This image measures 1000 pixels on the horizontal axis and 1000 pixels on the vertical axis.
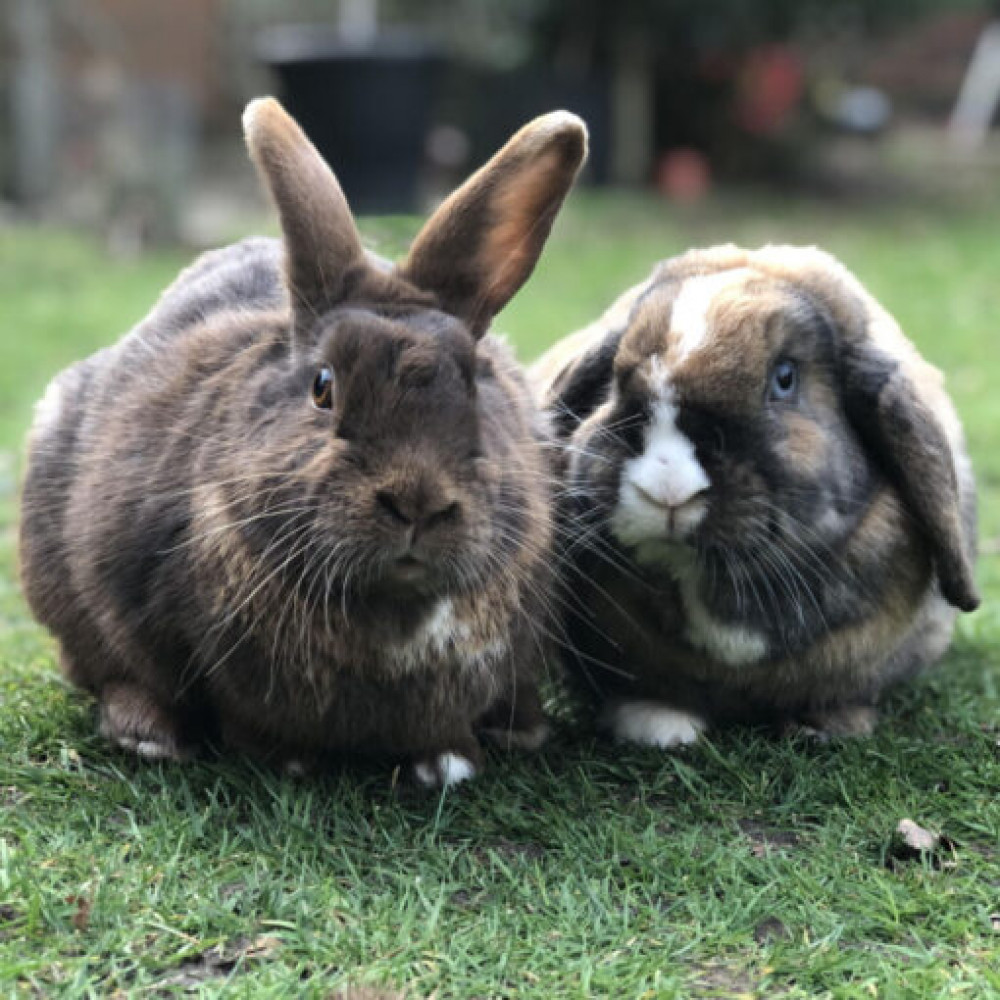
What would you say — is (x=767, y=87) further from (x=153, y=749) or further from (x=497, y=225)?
(x=153, y=749)

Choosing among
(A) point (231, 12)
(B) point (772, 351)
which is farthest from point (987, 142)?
(B) point (772, 351)

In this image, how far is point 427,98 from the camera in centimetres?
1170

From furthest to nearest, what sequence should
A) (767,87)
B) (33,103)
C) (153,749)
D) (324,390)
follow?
(767,87)
(33,103)
(153,749)
(324,390)

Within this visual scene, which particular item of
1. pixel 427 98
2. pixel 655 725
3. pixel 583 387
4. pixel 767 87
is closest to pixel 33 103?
pixel 427 98

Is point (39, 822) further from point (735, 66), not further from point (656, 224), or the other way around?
point (735, 66)

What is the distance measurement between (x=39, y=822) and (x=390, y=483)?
1060 millimetres

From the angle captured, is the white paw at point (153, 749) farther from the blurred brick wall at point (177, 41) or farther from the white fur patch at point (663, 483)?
the blurred brick wall at point (177, 41)

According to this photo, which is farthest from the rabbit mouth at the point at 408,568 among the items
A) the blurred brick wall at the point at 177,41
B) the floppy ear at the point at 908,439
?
the blurred brick wall at the point at 177,41

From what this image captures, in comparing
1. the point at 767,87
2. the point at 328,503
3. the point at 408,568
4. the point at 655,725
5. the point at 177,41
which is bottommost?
the point at 177,41

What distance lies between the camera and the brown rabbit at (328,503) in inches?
111

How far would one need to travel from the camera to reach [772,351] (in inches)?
127

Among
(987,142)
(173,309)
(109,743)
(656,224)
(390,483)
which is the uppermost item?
(390,483)

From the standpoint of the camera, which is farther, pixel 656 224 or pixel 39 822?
pixel 656 224

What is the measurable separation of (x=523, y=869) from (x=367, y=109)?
30.0ft
